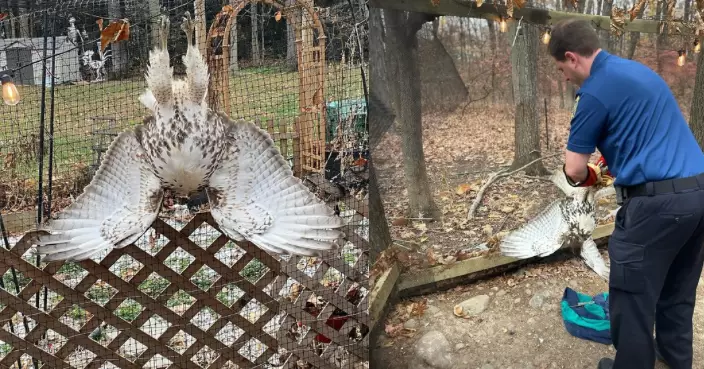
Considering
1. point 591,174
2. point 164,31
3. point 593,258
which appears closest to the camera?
point 164,31

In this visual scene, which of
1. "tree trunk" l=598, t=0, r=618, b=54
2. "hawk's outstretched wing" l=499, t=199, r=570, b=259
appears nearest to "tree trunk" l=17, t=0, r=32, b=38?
"hawk's outstretched wing" l=499, t=199, r=570, b=259

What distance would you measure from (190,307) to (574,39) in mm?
2038

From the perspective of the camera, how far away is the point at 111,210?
211 cm

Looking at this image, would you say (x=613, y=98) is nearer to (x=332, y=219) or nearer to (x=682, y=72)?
(x=332, y=219)

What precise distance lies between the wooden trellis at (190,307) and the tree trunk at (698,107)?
3242 mm

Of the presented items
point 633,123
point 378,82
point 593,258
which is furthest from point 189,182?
point 593,258

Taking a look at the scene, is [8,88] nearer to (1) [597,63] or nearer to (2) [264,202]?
(2) [264,202]

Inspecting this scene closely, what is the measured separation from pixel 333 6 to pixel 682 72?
3354 millimetres

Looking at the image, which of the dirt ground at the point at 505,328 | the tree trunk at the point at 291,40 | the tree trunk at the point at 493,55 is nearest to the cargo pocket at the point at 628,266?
the dirt ground at the point at 505,328

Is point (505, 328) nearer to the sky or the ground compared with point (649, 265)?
nearer to the ground

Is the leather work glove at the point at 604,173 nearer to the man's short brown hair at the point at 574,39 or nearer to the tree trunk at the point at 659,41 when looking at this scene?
the man's short brown hair at the point at 574,39

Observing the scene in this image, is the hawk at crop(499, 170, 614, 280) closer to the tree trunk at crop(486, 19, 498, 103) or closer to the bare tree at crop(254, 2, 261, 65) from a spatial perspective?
the tree trunk at crop(486, 19, 498, 103)

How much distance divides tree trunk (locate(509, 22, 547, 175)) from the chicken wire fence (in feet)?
4.31

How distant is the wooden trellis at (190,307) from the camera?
2188 mm
